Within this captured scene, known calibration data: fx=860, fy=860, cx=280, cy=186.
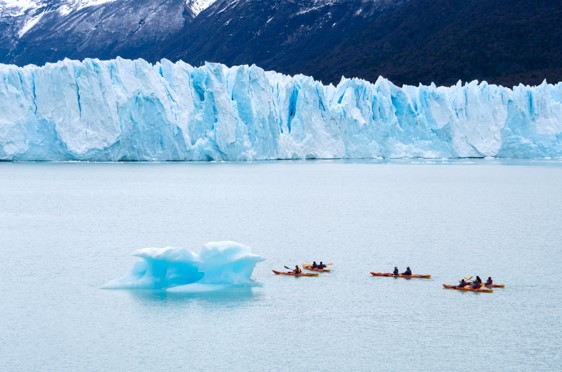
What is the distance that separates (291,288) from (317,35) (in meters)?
97.6

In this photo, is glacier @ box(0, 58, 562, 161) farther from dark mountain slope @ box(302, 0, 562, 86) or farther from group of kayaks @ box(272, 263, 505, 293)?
dark mountain slope @ box(302, 0, 562, 86)

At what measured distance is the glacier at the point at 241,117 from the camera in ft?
116

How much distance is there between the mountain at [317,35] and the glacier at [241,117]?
27.8 m

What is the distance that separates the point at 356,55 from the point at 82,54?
45.9 m

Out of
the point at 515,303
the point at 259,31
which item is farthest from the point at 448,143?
the point at 259,31

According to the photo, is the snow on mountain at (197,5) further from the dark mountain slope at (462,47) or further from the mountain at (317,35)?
the dark mountain slope at (462,47)

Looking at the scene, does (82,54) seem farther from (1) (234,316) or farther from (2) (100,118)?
(1) (234,316)

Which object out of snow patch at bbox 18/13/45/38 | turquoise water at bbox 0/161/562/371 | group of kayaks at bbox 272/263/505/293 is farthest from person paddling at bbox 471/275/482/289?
snow patch at bbox 18/13/45/38

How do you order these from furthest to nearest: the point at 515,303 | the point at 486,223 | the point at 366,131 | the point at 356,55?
the point at 356,55 < the point at 366,131 < the point at 486,223 < the point at 515,303

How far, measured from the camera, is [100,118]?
35.3 metres

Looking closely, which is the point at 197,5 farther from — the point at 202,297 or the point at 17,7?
the point at 202,297

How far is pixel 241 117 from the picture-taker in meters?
38.7

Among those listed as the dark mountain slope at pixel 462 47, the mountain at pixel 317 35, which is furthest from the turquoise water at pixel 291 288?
the mountain at pixel 317 35

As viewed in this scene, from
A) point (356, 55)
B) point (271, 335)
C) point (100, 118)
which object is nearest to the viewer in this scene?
point (271, 335)
